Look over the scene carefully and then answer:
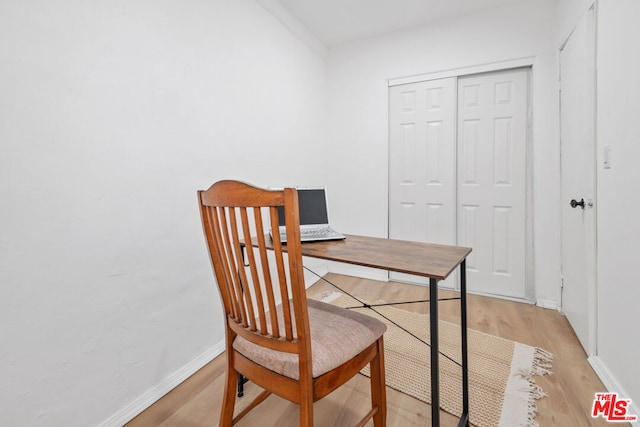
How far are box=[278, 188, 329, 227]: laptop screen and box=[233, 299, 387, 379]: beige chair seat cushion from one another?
0.52 meters

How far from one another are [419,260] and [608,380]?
1295mm

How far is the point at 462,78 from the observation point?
287 centimetres

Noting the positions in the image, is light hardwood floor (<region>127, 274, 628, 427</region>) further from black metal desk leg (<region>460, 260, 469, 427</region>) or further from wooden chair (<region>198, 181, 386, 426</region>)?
wooden chair (<region>198, 181, 386, 426</region>)

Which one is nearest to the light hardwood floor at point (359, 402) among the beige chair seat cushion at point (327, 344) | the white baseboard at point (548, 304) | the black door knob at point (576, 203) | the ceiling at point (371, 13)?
the white baseboard at point (548, 304)

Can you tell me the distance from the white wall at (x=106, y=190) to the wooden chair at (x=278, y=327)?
61 centimetres

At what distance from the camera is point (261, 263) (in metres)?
0.94

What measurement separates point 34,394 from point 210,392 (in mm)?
733

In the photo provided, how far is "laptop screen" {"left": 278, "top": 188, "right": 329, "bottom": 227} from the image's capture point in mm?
1653

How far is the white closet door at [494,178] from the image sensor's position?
106 inches

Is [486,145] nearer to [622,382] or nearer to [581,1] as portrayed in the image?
[581,1]

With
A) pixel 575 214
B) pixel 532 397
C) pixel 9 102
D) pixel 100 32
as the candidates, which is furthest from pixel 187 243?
pixel 575 214

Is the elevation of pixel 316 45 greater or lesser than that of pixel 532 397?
greater

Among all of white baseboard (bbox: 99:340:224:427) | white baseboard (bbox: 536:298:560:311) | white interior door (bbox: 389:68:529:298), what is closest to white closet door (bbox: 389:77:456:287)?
white interior door (bbox: 389:68:529:298)

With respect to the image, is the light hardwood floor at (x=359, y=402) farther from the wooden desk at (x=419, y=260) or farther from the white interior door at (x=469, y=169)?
the white interior door at (x=469, y=169)
